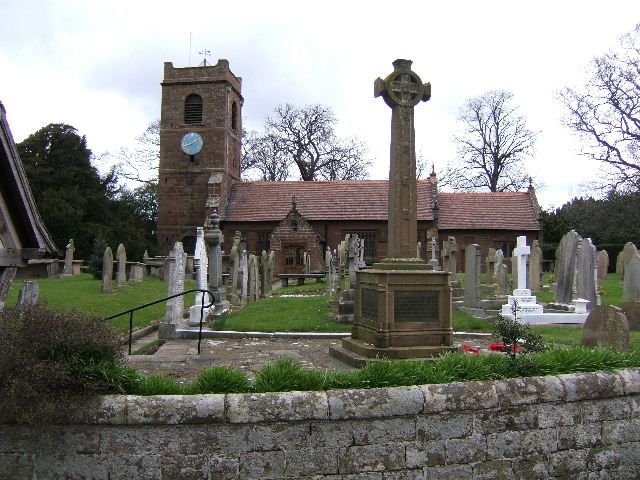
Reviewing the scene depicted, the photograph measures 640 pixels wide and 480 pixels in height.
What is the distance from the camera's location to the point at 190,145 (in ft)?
125

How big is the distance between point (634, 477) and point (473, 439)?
2.01 metres

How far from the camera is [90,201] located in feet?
136

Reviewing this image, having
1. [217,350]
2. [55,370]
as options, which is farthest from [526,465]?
[217,350]

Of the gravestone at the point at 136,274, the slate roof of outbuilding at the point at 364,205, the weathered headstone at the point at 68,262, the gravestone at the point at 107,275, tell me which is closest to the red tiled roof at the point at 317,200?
the slate roof of outbuilding at the point at 364,205

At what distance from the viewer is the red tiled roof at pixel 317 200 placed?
36875 mm

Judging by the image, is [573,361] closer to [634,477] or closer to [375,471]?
[634,477]

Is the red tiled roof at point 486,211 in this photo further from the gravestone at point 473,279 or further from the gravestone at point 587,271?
the gravestone at point 587,271

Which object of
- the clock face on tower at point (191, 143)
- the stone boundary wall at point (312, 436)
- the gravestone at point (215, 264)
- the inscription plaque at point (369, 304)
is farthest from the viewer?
the clock face on tower at point (191, 143)

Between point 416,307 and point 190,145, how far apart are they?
32.7 metres

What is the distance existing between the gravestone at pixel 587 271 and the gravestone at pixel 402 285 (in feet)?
25.6

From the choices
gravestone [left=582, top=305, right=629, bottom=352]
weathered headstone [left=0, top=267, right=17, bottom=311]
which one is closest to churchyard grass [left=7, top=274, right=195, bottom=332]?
weathered headstone [left=0, top=267, right=17, bottom=311]

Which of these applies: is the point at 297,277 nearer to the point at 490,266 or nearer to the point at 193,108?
the point at 490,266

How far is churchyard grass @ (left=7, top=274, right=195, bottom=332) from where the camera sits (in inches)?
585

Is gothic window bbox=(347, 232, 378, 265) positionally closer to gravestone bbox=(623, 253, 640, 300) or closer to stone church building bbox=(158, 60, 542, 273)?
stone church building bbox=(158, 60, 542, 273)
